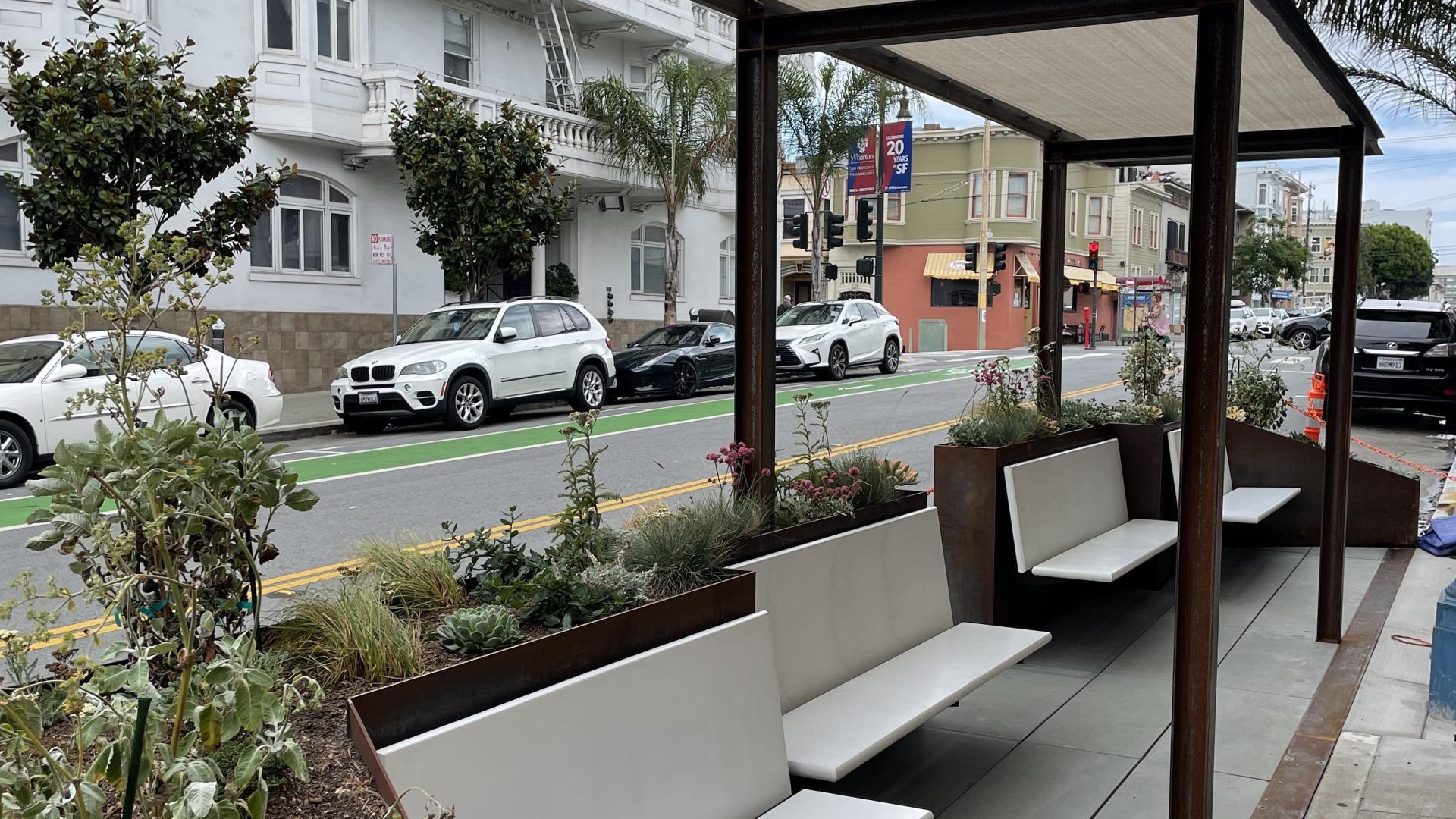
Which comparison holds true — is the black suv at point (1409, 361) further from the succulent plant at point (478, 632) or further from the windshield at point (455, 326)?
the succulent plant at point (478, 632)

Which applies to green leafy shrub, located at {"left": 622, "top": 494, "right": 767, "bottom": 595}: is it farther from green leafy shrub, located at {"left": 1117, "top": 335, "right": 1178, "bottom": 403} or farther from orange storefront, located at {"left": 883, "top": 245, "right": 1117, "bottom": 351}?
orange storefront, located at {"left": 883, "top": 245, "right": 1117, "bottom": 351}

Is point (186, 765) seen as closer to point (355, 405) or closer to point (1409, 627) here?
point (1409, 627)

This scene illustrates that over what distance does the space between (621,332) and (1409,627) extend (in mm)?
24159

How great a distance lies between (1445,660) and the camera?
543 cm

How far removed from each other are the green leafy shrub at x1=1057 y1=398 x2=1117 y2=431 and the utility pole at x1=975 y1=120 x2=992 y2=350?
38464 mm

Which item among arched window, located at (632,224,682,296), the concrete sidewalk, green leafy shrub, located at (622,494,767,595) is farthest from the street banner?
green leafy shrub, located at (622,494,767,595)

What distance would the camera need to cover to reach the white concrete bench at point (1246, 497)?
821 centimetres

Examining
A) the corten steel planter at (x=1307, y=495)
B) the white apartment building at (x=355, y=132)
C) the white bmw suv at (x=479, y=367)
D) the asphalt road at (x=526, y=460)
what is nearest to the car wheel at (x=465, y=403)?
the white bmw suv at (x=479, y=367)

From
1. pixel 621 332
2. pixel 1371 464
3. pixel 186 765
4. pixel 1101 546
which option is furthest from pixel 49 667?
pixel 621 332

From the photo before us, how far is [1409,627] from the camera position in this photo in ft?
23.2

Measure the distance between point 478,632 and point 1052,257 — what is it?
266 inches

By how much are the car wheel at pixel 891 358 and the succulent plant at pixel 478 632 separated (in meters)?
25.1

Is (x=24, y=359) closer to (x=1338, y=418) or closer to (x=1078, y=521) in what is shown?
(x=1078, y=521)

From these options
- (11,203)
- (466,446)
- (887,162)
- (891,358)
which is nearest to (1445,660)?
(466,446)
